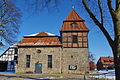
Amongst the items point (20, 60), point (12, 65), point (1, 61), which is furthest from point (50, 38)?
point (1, 61)

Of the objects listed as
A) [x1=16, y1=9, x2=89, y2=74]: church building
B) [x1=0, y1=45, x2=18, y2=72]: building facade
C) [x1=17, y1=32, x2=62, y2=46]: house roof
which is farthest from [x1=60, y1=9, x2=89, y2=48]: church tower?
[x1=0, y1=45, x2=18, y2=72]: building facade

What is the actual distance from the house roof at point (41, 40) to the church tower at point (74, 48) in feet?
4.87

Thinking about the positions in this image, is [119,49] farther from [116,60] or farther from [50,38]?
[50,38]

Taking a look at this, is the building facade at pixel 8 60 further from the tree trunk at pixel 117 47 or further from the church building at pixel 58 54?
the tree trunk at pixel 117 47

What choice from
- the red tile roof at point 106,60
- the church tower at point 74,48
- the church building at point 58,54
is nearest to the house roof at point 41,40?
the church building at point 58,54

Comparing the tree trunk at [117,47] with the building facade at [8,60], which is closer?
the tree trunk at [117,47]

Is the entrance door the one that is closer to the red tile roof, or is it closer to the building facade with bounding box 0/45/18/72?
the building facade with bounding box 0/45/18/72

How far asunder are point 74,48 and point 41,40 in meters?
5.82

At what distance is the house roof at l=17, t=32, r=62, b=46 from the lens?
904 inches

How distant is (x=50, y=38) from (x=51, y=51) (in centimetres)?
277

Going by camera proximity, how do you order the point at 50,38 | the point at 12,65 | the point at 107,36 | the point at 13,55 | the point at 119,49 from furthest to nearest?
the point at 13,55, the point at 12,65, the point at 50,38, the point at 107,36, the point at 119,49

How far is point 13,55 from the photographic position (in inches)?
1153

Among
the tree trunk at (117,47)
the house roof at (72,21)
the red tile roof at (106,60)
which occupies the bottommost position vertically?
the red tile roof at (106,60)

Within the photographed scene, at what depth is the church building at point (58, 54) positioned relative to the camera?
871 inches
